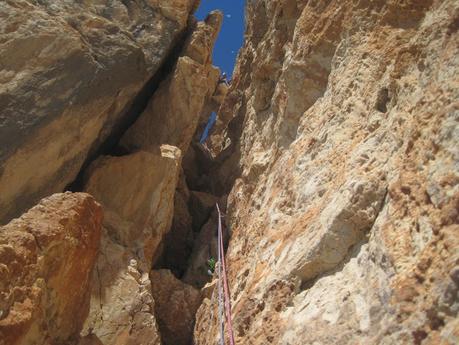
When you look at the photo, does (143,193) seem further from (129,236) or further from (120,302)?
(120,302)

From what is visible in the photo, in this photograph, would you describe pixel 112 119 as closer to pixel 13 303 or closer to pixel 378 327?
pixel 13 303

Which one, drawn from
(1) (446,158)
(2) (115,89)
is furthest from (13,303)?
(2) (115,89)

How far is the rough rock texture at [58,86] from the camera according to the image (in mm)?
9742

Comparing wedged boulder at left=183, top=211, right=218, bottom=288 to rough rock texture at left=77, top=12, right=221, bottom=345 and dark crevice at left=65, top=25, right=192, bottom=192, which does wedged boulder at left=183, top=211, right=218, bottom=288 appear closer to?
rough rock texture at left=77, top=12, right=221, bottom=345

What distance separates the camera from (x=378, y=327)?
14.8 ft

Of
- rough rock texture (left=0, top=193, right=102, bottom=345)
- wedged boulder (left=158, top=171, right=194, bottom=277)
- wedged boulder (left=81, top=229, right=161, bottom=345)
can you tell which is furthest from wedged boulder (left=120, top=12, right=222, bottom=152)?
rough rock texture (left=0, top=193, right=102, bottom=345)

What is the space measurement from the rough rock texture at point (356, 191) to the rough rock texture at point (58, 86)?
10.1 feet

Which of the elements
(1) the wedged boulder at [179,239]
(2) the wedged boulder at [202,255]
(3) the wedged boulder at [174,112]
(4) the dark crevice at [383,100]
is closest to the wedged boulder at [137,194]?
(2) the wedged boulder at [202,255]

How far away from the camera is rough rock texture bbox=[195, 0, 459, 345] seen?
440cm

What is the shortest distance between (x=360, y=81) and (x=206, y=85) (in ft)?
20.9

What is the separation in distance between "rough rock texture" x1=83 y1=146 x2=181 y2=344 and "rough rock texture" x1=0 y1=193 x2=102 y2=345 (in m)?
1.23

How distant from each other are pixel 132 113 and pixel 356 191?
26.3 ft

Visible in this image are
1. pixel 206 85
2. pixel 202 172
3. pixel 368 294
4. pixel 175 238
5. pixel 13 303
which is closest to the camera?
pixel 368 294

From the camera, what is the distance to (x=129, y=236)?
10305 millimetres
